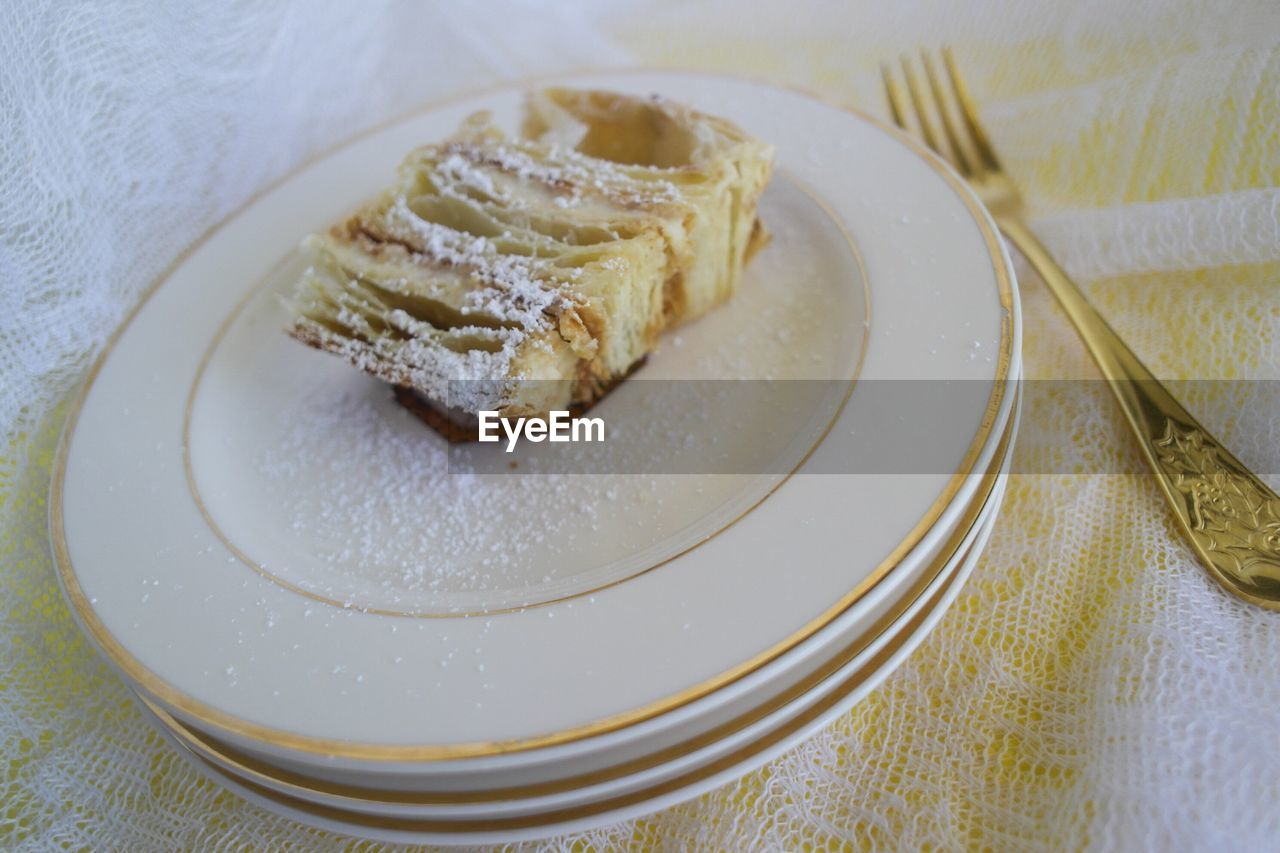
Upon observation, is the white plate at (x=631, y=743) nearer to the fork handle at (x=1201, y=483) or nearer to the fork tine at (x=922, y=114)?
the fork handle at (x=1201, y=483)

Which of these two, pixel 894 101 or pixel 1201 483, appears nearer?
pixel 1201 483

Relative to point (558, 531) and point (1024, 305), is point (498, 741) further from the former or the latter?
point (1024, 305)

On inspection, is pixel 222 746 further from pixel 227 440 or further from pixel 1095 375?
pixel 1095 375

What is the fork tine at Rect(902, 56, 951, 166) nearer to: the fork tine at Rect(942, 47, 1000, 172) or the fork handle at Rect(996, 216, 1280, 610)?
the fork tine at Rect(942, 47, 1000, 172)

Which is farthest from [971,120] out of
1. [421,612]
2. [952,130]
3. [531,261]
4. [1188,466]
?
[421,612]

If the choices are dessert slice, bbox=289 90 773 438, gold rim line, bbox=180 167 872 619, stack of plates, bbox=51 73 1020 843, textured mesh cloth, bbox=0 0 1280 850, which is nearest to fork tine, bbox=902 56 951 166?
textured mesh cloth, bbox=0 0 1280 850
